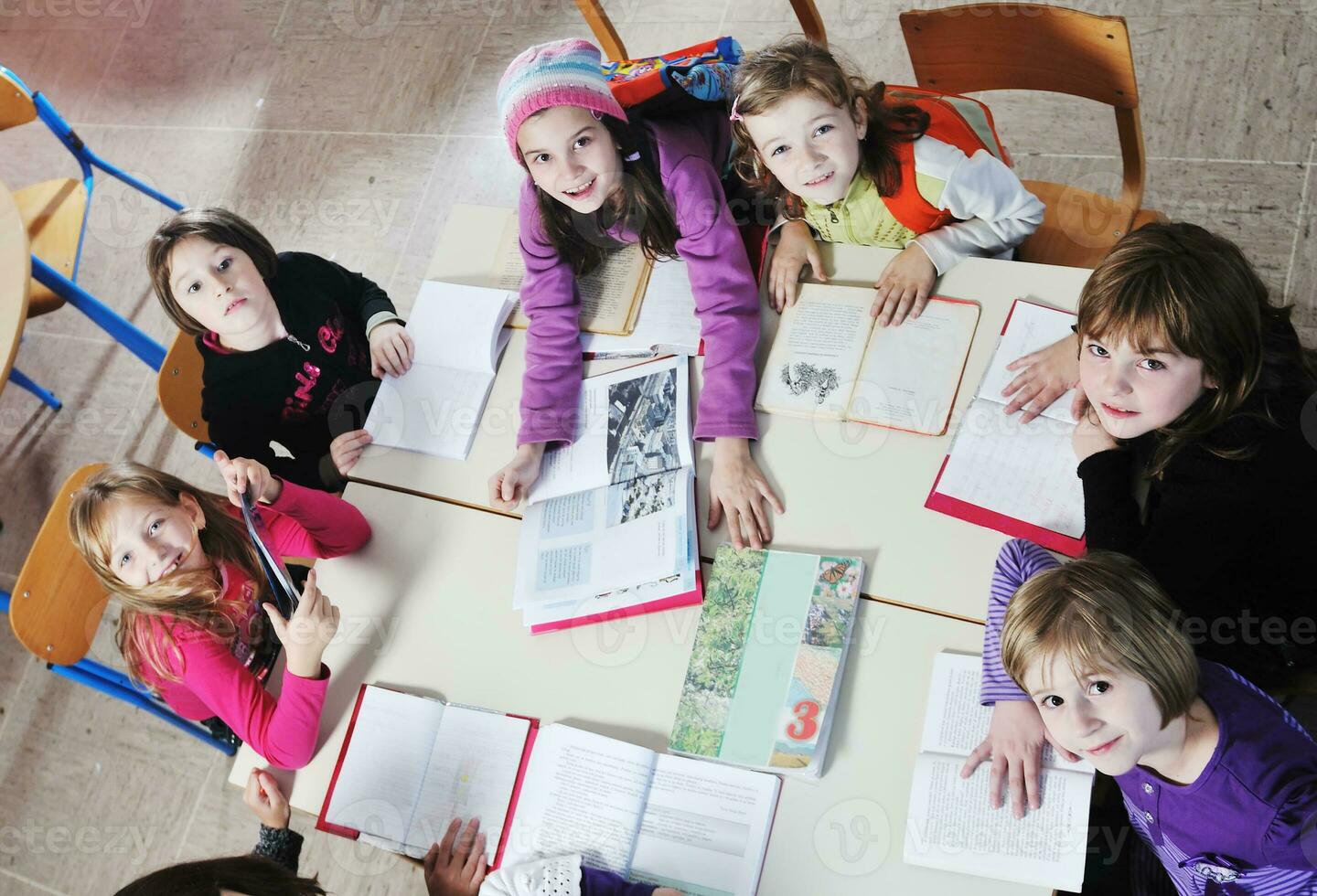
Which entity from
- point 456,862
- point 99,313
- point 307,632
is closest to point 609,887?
point 456,862

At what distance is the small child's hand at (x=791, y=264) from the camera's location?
1617mm

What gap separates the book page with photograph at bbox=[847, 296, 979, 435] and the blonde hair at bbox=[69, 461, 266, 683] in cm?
101

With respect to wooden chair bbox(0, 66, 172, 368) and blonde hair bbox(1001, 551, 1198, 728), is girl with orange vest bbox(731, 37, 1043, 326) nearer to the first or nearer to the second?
blonde hair bbox(1001, 551, 1198, 728)

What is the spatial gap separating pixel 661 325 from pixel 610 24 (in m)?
0.83

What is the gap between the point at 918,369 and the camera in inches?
58.8

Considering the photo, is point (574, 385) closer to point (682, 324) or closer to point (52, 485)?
point (682, 324)

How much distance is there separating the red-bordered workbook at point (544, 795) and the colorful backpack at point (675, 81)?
974mm

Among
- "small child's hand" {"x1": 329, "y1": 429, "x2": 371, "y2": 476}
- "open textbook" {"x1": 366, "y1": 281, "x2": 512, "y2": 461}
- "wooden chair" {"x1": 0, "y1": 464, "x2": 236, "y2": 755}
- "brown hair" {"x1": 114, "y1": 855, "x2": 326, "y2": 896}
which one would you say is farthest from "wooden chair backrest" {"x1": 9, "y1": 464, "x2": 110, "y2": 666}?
"brown hair" {"x1": 114, "y1": 855, "x2": 326, "y2": 896}

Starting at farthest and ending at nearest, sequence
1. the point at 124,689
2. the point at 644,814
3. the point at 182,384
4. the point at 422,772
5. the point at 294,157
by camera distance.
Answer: the point at 294,157, the point at 124,689, the point at 182,384, the point at 422,772, the point at 644,814

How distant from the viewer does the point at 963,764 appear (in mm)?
1243

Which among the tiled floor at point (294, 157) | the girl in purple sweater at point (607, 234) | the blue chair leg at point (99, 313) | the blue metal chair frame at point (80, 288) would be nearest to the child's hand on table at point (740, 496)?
the girl in purple sweater at point (607, 234)

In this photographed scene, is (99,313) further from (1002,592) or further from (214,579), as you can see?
(1002,592)

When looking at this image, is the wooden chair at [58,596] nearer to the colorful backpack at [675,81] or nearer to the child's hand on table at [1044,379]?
the colorful backpack at [675,81]

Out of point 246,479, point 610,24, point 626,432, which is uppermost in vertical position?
point 610,24
